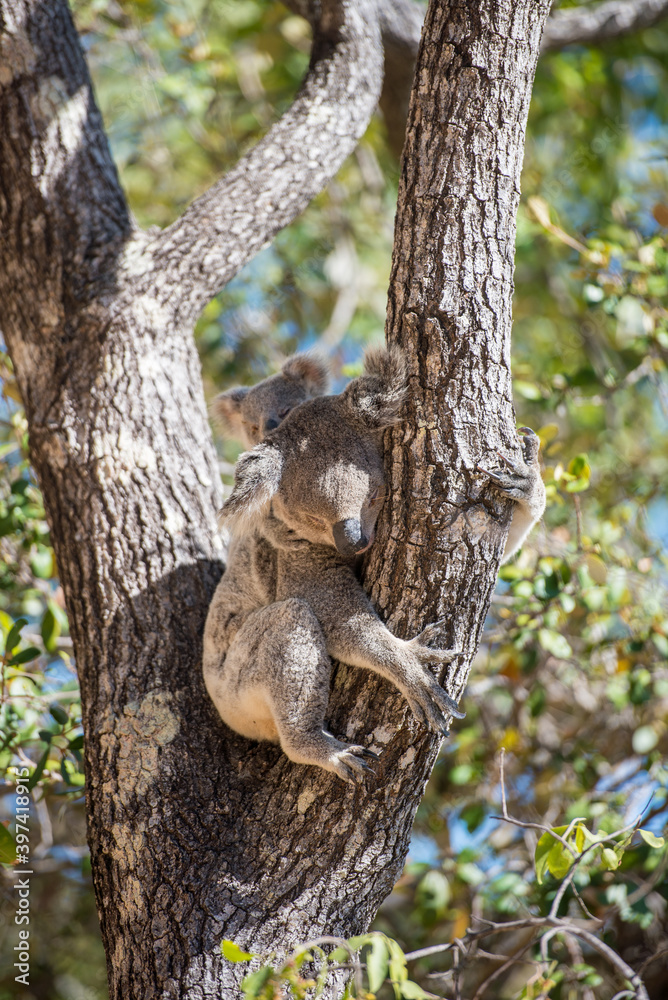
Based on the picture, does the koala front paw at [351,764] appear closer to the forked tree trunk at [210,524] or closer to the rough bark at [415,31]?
the forked tree trunk at [210,524]

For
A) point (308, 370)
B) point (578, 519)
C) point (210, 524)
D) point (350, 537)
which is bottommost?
point (578, 519)

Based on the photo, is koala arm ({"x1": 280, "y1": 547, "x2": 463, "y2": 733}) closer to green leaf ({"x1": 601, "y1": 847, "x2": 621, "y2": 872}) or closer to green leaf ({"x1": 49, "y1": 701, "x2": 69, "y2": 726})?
green leaf ({"x1": 601, "y1": 847, "x2": 621, "y2": 872})

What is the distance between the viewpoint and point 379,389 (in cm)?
215

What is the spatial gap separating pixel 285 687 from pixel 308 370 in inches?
49.6

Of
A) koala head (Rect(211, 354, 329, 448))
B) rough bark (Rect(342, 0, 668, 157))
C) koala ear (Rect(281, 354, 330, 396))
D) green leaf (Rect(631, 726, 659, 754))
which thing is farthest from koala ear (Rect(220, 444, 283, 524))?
rough bark (Rect(342, 0, 668, 157))

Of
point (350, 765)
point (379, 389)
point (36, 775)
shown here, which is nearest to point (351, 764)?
point (350, 765)

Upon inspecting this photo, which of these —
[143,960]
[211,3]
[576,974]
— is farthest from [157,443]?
[211,3]

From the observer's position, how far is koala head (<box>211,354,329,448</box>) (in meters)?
2.85

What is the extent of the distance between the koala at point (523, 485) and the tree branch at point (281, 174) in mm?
1372

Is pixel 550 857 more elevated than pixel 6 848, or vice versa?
pixel 550 857

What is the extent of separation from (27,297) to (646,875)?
3.88 m

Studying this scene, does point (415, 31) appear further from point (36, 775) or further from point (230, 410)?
point (36, 775)

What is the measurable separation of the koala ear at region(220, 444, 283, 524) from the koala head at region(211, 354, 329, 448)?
0.56 m

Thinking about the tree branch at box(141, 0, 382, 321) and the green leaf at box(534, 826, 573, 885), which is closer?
the green leaf at box(534, 826, 573, 885)
